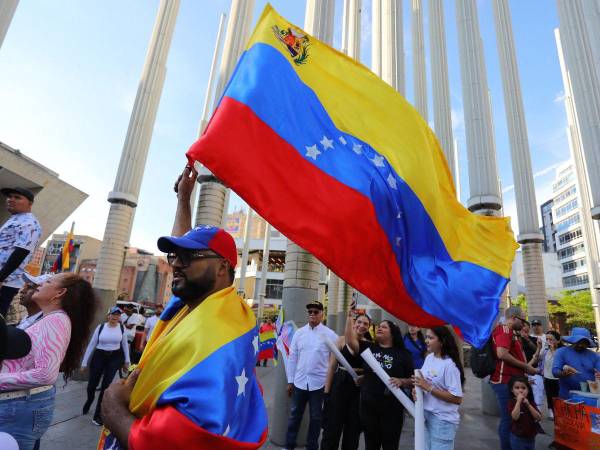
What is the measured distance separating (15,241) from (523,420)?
5.89 meters

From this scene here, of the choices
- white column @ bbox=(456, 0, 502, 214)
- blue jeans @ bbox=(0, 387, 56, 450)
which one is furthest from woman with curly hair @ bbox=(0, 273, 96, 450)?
white column @ bbox=(456, 0, 502, 214)

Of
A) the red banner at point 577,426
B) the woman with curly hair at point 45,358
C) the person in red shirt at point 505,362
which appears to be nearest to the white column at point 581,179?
the red banner at point 577,426

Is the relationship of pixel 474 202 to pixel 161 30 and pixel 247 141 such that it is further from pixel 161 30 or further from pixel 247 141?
pixel 161 30

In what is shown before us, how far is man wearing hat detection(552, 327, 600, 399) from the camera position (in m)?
6.45

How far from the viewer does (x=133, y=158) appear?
52.1 feet

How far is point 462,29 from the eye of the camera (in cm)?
1281

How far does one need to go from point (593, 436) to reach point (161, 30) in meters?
20.2

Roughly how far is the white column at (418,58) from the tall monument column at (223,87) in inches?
335

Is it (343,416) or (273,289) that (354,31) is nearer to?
(343,416)

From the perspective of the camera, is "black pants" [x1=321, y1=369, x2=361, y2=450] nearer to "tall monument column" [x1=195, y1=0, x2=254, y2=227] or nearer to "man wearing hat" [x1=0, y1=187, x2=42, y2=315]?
"man wearing hat" [x1=0, y1=187, x2=42, y2=315]

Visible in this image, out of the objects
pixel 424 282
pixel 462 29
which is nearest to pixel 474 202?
pixel 462 29

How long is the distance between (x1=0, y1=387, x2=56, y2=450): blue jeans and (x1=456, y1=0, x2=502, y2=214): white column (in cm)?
1067

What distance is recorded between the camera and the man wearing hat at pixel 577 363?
6449mm

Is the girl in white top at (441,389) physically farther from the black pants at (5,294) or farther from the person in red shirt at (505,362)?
the black pants at (5,294)
